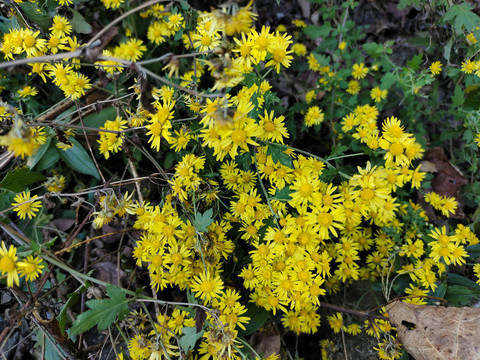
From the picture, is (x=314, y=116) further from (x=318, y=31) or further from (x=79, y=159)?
(x=79, y=159)

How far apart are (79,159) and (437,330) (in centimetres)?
276

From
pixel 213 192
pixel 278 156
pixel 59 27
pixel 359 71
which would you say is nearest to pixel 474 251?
pixel 359 71

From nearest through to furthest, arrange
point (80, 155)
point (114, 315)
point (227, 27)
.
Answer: point (227, 27), point (114, 315), point (80, 155)

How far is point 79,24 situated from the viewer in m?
2.89

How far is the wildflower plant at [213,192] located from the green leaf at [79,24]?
0.01m

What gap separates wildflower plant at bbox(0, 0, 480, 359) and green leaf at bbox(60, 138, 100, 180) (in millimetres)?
11

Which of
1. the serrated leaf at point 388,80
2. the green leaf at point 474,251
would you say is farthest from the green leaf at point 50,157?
the green leaf at point 474,251

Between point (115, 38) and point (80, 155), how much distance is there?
3.77 ft

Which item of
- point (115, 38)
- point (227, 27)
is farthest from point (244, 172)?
point (115, 38)

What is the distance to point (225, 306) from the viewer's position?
2230mm

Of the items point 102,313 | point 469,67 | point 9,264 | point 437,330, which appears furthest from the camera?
point 469,67

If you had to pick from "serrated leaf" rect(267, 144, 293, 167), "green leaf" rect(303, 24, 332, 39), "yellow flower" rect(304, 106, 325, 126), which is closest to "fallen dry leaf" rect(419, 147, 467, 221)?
"yellow flower" rect(304, 106, 325, 126)

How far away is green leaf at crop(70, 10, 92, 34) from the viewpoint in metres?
2.88

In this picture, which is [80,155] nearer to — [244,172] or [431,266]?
[244,172]
